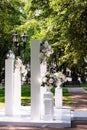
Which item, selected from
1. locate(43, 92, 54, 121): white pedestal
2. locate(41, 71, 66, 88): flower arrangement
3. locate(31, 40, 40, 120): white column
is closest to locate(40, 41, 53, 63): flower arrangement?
locate(31, 40, 40, 120): white column

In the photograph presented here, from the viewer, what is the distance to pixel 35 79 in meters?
11.8

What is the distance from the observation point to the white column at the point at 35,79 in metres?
11.8

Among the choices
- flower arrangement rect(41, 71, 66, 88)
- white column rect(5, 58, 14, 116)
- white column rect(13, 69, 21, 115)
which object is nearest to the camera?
flower arrangement rect(41, 71, 66, 88)

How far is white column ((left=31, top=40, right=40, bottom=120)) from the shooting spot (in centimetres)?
1180

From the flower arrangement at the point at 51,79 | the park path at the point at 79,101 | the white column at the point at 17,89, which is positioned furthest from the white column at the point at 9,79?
the park path at the point at 79,101

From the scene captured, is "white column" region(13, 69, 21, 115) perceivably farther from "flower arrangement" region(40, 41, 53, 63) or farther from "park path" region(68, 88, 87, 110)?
"park path" region(68, 88, 87, 110)

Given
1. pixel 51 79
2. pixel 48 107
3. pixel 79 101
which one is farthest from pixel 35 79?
pixel 79 101

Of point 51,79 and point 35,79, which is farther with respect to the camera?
point 51,79

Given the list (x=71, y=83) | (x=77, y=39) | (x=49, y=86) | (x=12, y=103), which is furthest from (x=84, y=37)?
(x=71, y=83)

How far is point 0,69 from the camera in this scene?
44.8 metres

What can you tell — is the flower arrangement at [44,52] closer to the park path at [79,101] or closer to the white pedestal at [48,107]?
the white pedestal at [48,107]

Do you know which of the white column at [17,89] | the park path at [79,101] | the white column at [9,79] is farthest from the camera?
the park path at [79,101]

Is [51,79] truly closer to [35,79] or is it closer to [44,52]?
[35,79]

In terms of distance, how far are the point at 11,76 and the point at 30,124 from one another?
238 centimetres
